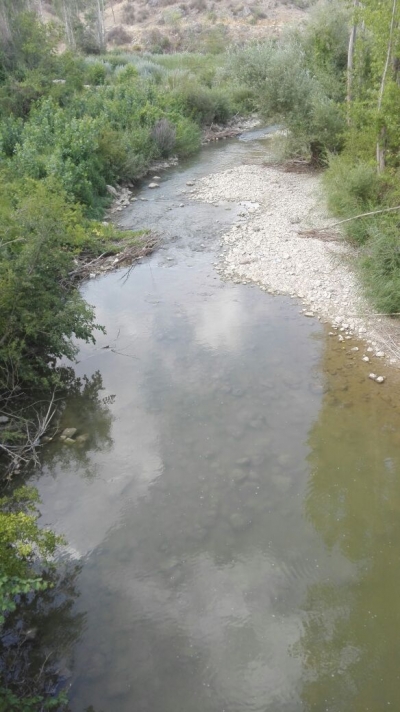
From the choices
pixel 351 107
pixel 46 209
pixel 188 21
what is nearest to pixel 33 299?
pixel 46 209

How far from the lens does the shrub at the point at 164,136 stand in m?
18.0

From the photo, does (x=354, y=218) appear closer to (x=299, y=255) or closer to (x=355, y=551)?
(x=299, y=255)

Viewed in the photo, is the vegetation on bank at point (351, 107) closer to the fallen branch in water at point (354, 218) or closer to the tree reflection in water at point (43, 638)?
the fallen branch in water at point (354, 218)

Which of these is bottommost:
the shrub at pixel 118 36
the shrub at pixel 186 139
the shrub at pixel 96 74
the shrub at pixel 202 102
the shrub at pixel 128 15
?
the shrub at pixel 186 139

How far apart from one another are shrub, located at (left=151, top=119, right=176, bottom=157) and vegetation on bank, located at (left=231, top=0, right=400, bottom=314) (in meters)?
2.96

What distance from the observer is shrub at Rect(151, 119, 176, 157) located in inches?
707

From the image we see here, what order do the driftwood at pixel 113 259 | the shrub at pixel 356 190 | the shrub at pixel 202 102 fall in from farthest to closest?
1. the shrub at pixel 202 102
2. the driftwood at pixel 113 259
3. the shrub at pixel 356 190

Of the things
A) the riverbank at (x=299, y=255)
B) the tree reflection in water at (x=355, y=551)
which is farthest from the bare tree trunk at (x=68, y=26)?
the tree reflection in water at (x=355, y=551)

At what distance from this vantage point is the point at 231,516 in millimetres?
5375

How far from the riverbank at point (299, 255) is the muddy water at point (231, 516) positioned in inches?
20.7

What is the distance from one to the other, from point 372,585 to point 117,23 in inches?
2338

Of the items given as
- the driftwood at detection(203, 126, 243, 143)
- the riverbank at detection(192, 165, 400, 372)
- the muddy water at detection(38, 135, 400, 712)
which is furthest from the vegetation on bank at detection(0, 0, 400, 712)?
the driftwood at detection(203, 126, 243, 143)

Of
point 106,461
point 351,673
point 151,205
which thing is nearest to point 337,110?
point 151,205

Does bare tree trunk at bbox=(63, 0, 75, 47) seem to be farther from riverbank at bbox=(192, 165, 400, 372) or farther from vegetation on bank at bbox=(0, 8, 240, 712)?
riverbank at bbox=(192, 165, 400, 372)
